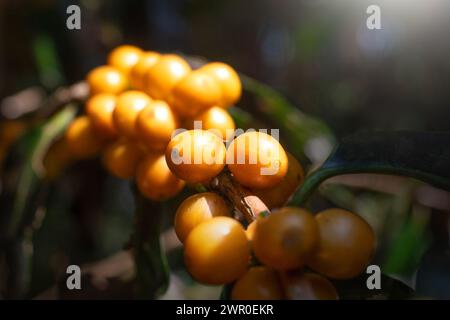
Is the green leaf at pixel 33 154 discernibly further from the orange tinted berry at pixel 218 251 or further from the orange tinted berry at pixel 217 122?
the orange tinted berry at pixel 218 251

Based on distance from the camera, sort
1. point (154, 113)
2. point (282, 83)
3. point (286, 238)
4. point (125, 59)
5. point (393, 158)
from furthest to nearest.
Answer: point (282, 83), point (125, 59), point (154, 113), point (393, 158), point (286, 238)

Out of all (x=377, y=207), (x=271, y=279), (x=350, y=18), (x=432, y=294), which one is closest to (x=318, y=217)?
(x=271, y=279)

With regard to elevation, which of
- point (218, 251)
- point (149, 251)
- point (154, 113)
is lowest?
point (149, 251)

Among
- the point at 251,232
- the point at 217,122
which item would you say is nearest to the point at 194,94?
the point at 217,122

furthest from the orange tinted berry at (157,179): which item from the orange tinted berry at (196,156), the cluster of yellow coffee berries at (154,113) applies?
the orange tinted berry at (196,156)

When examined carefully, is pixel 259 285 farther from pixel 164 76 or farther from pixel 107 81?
pixel 107 81

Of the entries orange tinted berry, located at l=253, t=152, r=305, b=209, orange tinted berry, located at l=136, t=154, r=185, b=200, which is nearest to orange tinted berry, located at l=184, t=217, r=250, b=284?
orange tinted berry, located at l=253, t=152, r=305, b=209

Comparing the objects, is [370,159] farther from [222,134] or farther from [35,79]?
[35,79]
